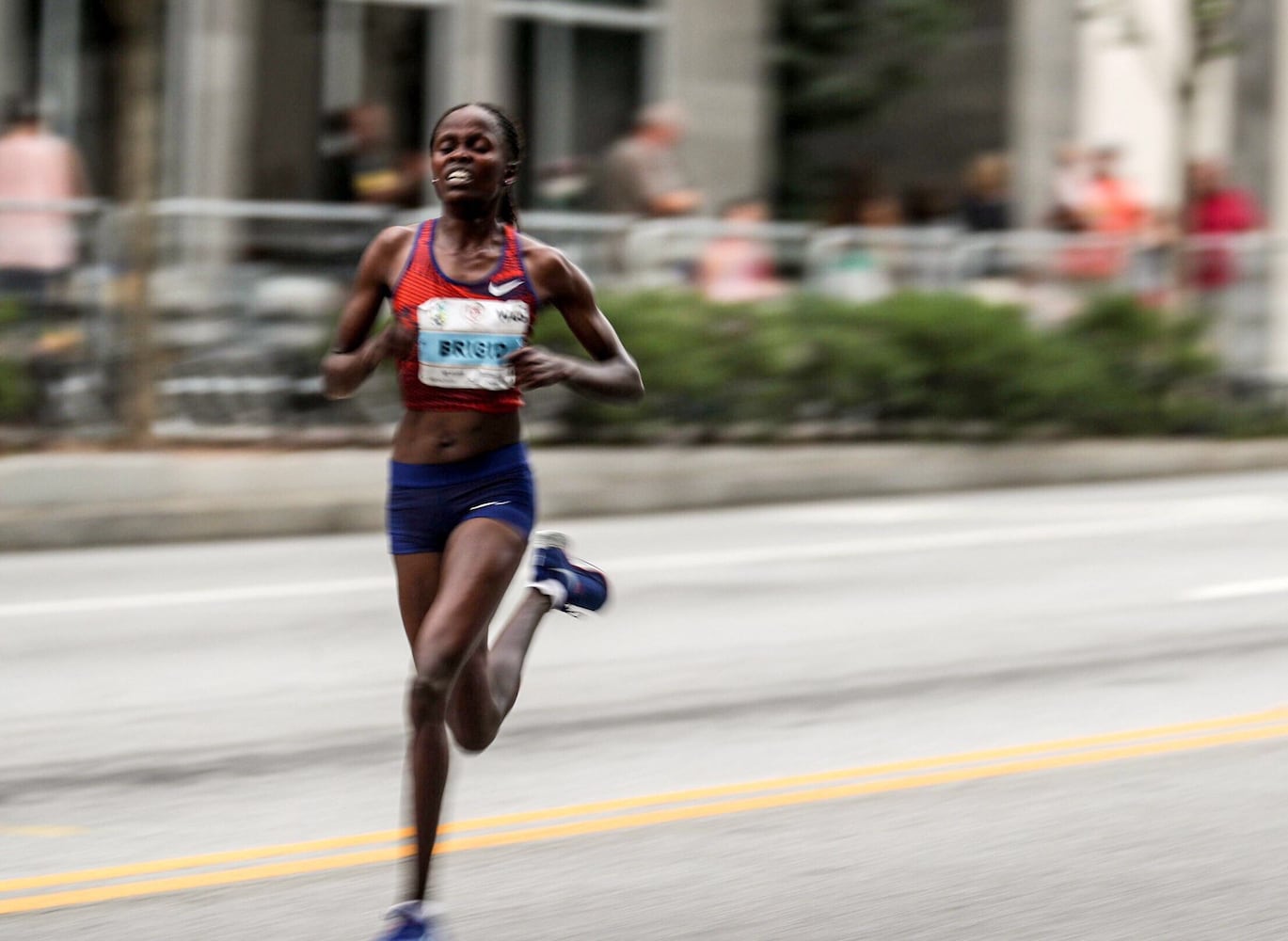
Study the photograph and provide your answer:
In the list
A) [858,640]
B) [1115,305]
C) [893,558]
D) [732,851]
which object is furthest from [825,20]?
[732,851]

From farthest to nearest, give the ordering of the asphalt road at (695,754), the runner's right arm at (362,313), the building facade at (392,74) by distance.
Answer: the building facade at (392,74), the asphalt road at (695,754), the runner's right arm at (362,313)

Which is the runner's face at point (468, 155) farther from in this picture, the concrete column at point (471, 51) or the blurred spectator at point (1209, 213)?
the concrete column at point (471, 51)

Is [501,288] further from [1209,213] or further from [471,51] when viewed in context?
[471,51]

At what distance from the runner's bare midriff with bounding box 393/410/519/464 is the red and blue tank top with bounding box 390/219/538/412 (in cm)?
2

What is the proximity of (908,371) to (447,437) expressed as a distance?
1155 centimetres

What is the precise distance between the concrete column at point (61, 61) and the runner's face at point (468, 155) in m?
13.4

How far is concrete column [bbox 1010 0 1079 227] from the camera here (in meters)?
25.0

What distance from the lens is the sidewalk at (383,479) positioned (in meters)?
13.0

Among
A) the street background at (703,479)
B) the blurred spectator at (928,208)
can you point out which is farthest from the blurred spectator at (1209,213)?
the blurred spectator at (928,208)

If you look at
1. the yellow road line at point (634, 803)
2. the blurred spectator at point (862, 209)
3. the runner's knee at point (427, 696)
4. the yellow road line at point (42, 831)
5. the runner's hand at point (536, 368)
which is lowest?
the yellow road line at point (42, 831)

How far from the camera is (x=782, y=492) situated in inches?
622

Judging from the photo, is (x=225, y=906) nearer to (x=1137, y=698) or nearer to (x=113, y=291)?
(x=1137, y=698)

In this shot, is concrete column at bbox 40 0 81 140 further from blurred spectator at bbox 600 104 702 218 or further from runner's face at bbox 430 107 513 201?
runner's face at bbox 430 107 513 201

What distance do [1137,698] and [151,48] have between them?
8.29 metres
